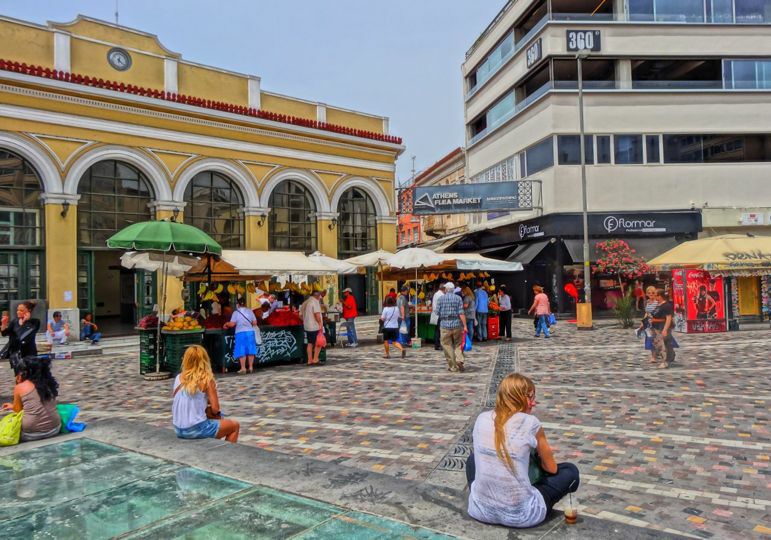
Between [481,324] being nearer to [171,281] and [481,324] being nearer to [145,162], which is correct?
[171,281]

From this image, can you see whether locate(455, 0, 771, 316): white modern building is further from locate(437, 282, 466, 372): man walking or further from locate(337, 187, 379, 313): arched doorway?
locate(437, 282, 466, 372): man walking

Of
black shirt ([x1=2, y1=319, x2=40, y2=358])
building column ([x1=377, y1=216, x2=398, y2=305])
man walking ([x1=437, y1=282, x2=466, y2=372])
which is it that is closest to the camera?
black shirt ([x1=2, y1=319, x2=40, y2=358])

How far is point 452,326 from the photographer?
11.6 meters

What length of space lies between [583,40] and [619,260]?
10520 mm

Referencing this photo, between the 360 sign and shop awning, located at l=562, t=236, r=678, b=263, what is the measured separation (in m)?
8.73

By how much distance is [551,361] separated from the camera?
41.8 ft

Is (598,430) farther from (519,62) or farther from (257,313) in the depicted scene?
(519,62)

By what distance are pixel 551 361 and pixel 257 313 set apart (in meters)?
6.99

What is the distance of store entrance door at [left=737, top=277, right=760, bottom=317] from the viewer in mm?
18438

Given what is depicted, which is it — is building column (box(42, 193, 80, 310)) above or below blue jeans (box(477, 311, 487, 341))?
above

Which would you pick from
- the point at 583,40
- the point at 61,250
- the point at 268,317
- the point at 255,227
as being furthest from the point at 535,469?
the point at 583,40

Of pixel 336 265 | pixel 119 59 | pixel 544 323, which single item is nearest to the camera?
pixel 336 265

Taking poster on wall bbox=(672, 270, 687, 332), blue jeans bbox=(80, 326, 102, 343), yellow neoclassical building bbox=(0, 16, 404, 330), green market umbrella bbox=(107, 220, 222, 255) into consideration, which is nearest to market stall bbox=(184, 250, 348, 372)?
green market umbrella bbox=(107, 220, 222, 255)

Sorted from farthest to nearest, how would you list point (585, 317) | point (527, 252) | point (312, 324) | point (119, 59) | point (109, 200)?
point (527, 252) < point (119, 59) < point (109, 200) < point (585, 317) < point (312, 324)
